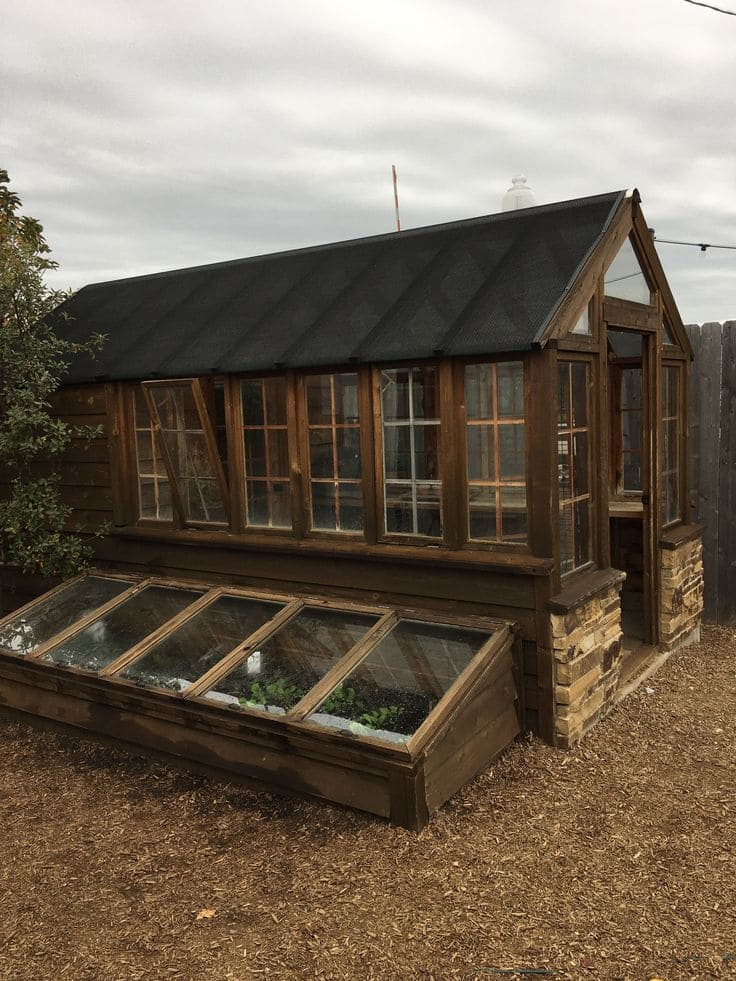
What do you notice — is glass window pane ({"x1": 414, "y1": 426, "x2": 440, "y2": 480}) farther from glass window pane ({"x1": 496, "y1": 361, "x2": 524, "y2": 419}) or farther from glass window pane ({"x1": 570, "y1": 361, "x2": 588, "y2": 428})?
glass window pane ({"x1": 570, "y1": 361, "x2": 588, "y2": 428})

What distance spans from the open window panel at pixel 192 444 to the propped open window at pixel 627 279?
2.92m

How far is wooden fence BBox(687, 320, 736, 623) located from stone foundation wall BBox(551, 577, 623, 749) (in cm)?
252

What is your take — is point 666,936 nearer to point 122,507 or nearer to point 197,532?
point 197,532

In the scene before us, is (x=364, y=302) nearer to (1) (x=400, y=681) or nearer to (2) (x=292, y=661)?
(2) (x=292, y=661)

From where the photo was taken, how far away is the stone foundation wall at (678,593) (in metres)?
6.70

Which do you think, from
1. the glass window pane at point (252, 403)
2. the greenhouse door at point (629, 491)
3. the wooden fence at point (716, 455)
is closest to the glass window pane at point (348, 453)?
the glass window pane at point (252, 403)

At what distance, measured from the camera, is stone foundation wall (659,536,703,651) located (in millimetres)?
6703

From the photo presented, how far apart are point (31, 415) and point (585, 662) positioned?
15.0 feet

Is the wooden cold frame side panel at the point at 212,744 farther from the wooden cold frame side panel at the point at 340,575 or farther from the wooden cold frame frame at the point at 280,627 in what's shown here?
the wooden cold frame side panel at the point at 340,575

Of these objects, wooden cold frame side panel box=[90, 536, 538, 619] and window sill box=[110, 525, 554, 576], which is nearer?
window sill box=[110, 525, 554, 576]

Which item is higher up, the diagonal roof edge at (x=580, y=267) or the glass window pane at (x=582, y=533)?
the diagonal roof edge at (x=580, y=267)

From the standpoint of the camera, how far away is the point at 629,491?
7.90 metres

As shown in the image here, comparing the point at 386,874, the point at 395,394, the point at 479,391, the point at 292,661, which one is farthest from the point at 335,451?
the point at 386,874

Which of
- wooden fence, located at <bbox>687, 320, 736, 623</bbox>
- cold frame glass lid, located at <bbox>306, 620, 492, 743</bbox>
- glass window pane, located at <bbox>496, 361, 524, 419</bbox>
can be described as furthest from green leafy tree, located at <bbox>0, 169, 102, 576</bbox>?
wooden fence, located at <bbox>687, 320, 736, 623</bbox>
